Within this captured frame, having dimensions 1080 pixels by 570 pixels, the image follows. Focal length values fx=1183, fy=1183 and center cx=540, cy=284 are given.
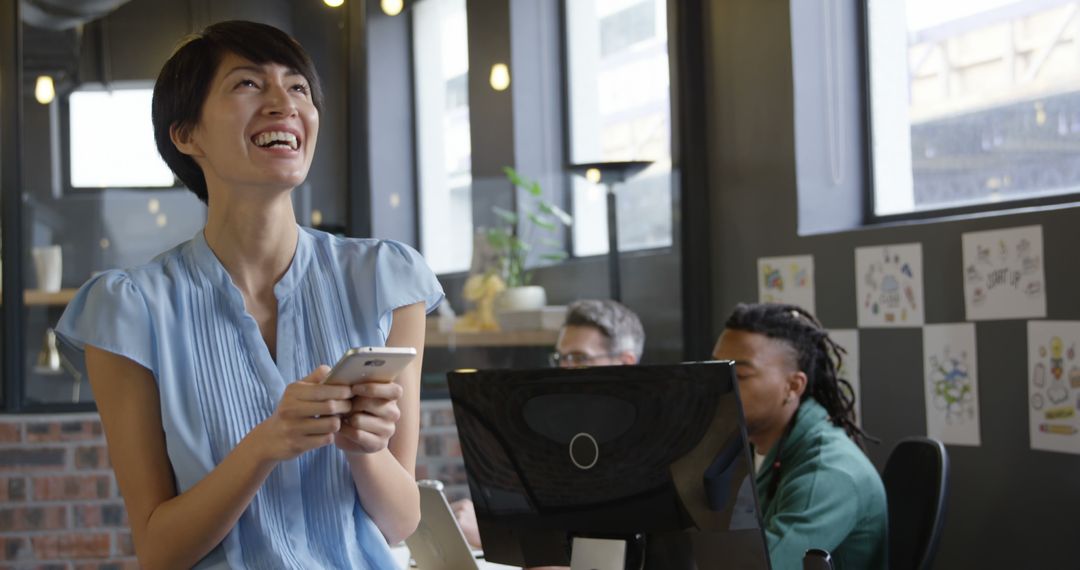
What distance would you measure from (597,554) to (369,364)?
81 centimetres

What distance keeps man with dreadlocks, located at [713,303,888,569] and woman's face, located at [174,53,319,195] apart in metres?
1.45

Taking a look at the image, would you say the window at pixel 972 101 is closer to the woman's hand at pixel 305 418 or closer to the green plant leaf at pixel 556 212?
the green plant leaf at pixel 556 212

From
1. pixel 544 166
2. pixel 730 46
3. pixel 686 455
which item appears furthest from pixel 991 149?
pixel 686 455

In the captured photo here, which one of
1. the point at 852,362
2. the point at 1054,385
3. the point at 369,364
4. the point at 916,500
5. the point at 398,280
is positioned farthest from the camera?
the point at 852,362

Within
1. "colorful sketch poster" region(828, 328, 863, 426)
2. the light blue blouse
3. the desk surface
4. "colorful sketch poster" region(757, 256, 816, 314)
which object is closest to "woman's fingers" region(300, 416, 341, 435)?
the light blue blouse

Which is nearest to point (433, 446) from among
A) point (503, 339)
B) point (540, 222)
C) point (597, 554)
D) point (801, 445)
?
point (503, 339)

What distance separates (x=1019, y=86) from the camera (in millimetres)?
3299

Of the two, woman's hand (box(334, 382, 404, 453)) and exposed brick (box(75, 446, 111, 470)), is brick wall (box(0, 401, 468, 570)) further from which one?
woman's hand (box(334, 382, 404, 453))

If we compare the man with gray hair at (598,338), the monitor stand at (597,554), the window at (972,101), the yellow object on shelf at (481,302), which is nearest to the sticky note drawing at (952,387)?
the window at (972,101)

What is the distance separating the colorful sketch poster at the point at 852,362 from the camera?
3.69m

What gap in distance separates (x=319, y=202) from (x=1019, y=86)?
2441mm

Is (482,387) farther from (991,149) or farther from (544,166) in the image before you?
(544,166)

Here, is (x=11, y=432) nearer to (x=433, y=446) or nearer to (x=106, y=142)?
(x=106, y=142)

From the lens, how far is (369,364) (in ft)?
3.77
